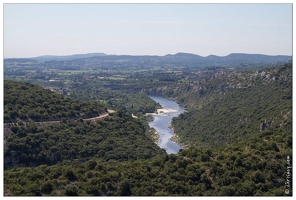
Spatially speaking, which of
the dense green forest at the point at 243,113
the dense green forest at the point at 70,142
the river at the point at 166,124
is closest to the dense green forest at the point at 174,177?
the dense green forest at the point at 70,142

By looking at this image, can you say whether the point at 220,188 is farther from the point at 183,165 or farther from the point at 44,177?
the point at 44,177

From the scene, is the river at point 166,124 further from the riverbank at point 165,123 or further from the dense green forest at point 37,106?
the dense green forest at point 37,106

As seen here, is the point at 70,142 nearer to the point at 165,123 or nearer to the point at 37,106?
the point at 37,106

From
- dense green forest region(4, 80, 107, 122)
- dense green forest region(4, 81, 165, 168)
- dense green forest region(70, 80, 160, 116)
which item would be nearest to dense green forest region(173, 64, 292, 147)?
dense green forest region(70, 80, 160, 116)

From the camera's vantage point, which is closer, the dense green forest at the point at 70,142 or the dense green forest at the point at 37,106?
the dense green forest at the point at 70,142

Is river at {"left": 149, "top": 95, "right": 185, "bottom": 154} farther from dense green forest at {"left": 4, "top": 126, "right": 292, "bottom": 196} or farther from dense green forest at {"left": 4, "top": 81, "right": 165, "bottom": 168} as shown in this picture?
dense green forest at {"left": 4, "top": 126, "right": 292, "bottom": 196}

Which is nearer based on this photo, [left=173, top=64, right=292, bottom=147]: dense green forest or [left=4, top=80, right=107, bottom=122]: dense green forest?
[left=4, top=80, right=107, bottom=122]: dense green forest

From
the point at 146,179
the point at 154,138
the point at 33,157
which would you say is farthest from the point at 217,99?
the point at 146,179
